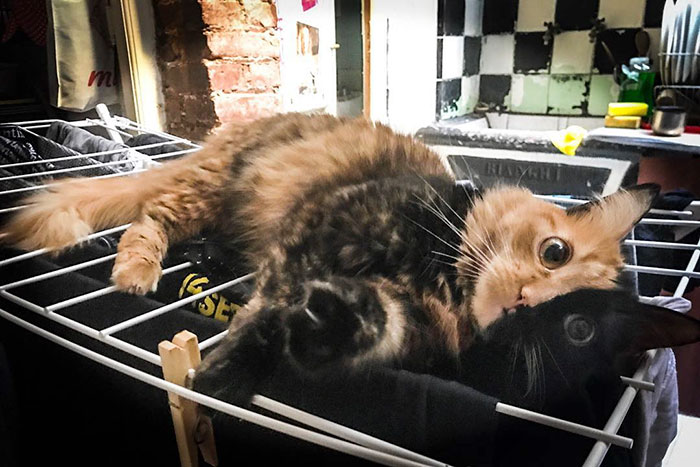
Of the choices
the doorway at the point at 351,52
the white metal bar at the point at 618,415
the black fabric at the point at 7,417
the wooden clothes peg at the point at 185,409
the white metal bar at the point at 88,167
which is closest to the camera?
the white metal bar at the point at 618,415

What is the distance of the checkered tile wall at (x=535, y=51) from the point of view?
18.1 inches

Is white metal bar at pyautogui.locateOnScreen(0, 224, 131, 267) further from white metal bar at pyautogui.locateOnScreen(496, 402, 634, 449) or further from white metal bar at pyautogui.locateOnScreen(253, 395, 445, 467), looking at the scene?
white metal bar at pyautogui.locateOnScreen(496, 402, 634, 449)

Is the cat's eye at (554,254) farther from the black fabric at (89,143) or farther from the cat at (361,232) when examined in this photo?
the black fabric at (89,143)

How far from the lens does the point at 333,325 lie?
41 cm

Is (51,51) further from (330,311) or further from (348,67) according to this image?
(330,311)

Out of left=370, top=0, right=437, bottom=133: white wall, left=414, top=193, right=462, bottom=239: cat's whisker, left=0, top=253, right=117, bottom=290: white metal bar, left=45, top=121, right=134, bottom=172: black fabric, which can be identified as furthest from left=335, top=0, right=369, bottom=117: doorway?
left=45, top=121, right=134, bottom=172: black fabric

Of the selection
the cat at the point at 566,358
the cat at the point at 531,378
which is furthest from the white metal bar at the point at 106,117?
the cat at the point at 566,358

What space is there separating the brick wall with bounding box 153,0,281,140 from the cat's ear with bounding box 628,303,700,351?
453mm

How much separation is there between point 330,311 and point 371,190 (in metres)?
0.15

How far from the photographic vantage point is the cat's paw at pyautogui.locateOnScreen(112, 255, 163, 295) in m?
0.59

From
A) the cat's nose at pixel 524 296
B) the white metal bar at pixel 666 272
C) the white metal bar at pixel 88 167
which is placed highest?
the white metal bar at pixel 88 167

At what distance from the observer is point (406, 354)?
0.44m

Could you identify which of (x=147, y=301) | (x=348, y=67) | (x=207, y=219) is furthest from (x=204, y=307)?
(x=348, y=67)

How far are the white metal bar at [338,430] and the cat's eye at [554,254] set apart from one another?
0.53ft
